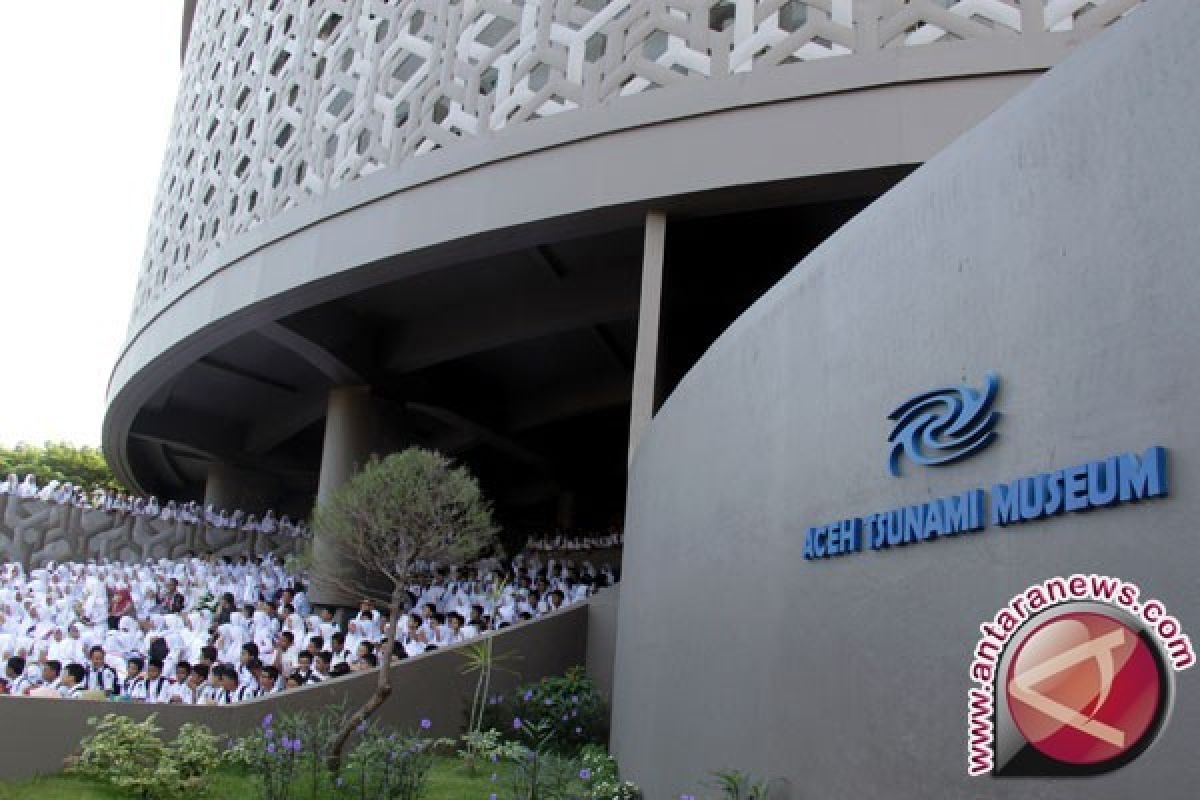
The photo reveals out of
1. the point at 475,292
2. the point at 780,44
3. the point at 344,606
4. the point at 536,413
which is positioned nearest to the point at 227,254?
the point at 475,292

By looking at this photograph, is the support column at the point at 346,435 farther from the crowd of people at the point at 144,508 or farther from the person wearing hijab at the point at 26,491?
the person wearing hijab at the point at 26,491

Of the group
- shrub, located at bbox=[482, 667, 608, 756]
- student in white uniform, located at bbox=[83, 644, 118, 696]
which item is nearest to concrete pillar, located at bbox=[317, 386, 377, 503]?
student in white uniform, located at bbox=[83, 644, 118, 696]

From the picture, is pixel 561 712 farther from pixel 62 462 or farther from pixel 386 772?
pixel 62 462

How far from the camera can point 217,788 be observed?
7781 mm

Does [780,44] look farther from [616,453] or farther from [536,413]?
[616,453]

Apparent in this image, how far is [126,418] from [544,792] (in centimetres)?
1794

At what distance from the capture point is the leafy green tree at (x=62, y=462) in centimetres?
4609

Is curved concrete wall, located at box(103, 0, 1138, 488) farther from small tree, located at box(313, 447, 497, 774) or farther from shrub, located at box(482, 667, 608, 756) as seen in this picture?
shrub, located at box(482, 667, 608, 756)

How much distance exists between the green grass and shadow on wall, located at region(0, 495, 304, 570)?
14.5 meters

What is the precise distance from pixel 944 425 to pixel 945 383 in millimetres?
197

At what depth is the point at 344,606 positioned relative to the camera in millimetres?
16750

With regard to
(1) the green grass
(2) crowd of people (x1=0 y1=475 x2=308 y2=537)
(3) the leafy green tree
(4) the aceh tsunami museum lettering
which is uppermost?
(3) the leafy green tree

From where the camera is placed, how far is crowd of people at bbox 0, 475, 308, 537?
899 inches

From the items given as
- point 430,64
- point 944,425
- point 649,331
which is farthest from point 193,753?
point 430,64
